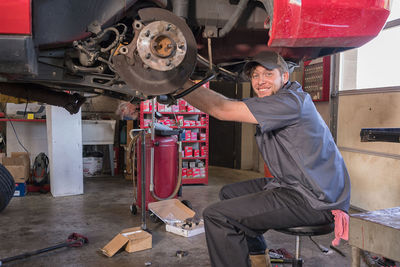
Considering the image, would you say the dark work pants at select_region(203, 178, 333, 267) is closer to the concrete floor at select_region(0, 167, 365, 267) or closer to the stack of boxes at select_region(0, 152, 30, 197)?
the concrete floor at select_region(0, 167, 365, 267)

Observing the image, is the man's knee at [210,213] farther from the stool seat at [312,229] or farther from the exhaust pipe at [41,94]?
the exhaust pipe at [41,94]

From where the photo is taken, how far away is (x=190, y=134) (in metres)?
4.73

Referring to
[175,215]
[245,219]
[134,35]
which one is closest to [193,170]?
[175,215]

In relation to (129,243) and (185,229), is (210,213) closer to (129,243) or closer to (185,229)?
(129,243)

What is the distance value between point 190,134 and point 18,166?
2.25m

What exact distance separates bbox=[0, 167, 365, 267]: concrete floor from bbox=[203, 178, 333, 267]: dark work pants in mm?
806

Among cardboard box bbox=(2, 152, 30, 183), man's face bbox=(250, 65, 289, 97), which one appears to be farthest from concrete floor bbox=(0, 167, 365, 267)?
man's face bbox=(250, 65, 289, 97)

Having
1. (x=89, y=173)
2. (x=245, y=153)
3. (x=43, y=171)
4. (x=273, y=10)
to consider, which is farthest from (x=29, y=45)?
(x=245, y=153)

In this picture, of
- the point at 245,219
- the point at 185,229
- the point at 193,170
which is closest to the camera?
the point at 245,219

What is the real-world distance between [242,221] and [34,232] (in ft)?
6.60

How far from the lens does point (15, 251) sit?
2215mm

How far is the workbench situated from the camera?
1.02 metres

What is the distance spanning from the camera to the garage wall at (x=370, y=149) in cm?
281

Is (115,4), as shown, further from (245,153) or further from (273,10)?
(245,153)
